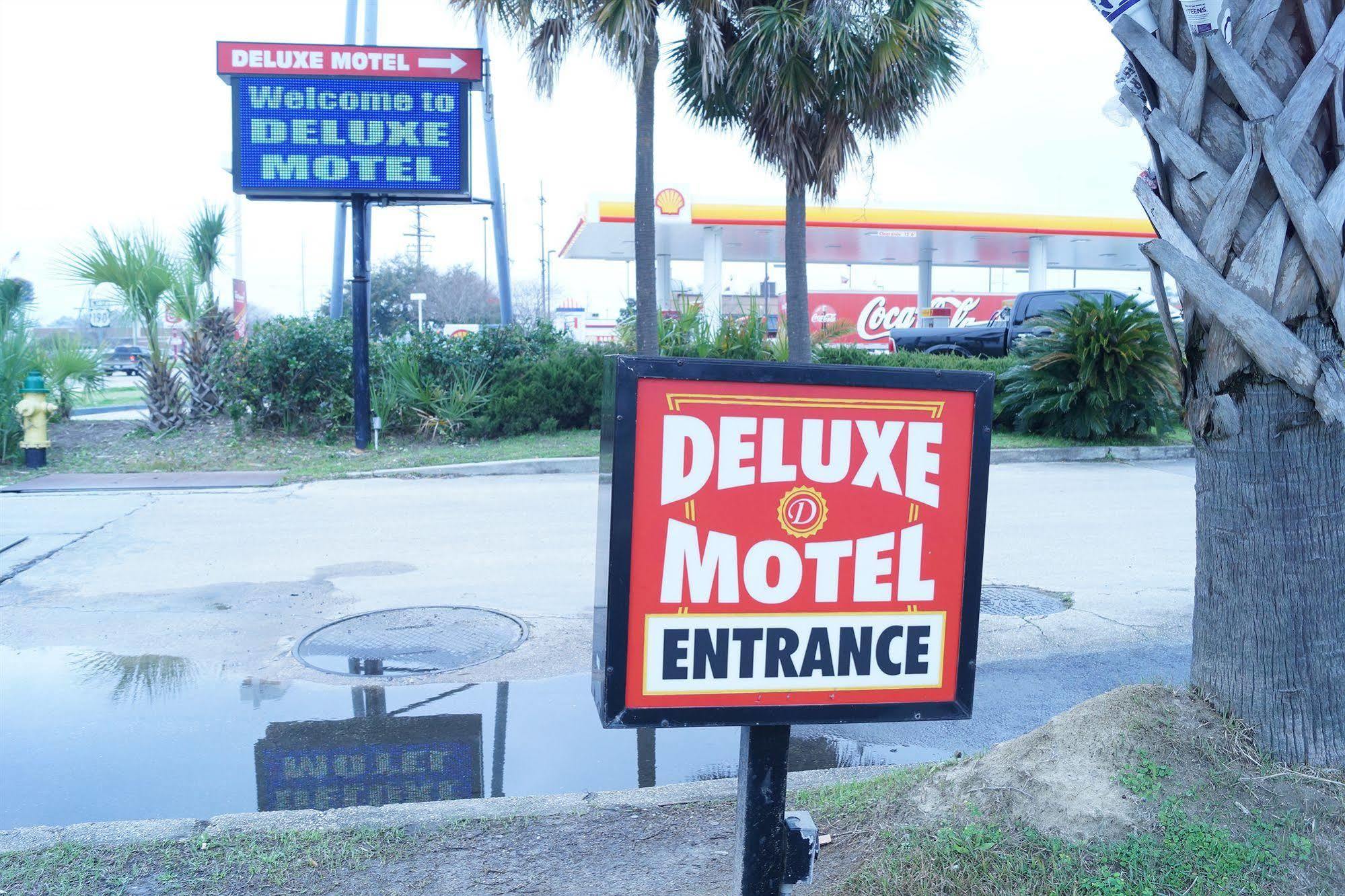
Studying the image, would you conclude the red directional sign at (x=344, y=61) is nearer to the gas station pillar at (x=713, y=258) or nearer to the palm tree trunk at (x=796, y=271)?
the palm tree trunk at (x=796, y=271)

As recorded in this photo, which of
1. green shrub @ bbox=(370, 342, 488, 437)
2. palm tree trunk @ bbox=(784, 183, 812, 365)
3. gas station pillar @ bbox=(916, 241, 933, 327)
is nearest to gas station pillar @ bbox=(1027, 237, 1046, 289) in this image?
gas station pillar @ bbox=(916, 241, 933, 327)

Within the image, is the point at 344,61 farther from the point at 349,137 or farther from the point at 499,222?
the point at 499,222

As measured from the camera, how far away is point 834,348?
17281 millimetres

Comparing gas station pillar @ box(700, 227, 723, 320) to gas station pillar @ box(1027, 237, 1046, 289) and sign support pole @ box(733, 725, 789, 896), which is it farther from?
sign support pole @ box(733, 725, 789, 896)

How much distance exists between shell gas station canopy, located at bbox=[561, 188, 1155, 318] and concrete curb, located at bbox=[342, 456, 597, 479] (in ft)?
37.8

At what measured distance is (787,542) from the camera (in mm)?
2418

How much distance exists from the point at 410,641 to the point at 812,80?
10354 mm

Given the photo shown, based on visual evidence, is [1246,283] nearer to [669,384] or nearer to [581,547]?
[669,384]

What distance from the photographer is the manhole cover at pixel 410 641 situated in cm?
557

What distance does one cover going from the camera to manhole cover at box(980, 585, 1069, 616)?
6465 millimetres

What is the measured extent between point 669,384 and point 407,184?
503 inches

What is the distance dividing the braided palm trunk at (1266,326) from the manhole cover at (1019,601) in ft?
10.9

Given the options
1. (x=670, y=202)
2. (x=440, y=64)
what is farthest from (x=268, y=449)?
(x=670, y=202)

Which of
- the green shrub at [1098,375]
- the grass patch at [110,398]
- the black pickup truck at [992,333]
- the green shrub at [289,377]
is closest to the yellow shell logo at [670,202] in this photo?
the black pickup truck at [992,333]
